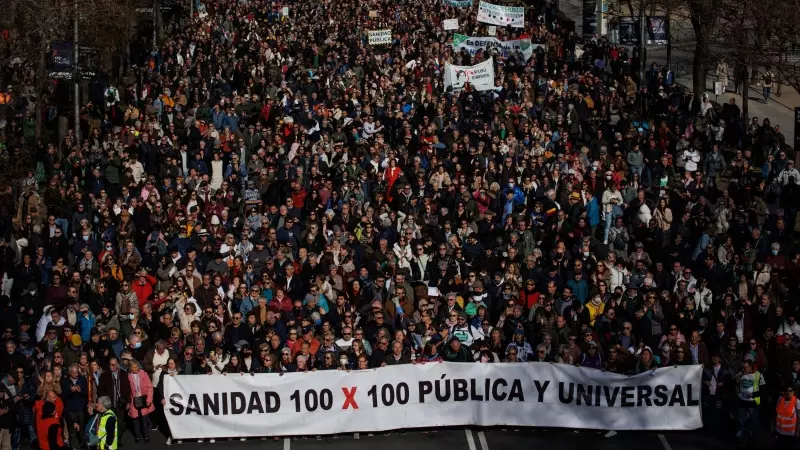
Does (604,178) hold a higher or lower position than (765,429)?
higher

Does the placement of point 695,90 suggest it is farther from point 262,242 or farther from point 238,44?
point 262,242

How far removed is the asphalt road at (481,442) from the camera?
20.6m

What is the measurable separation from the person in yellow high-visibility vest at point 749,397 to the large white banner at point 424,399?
61cm

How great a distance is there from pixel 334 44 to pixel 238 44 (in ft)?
9.58

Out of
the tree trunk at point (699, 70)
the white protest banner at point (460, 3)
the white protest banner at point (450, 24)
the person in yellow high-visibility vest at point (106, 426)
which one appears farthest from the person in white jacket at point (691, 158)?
the white protest banner at point (460, 3)

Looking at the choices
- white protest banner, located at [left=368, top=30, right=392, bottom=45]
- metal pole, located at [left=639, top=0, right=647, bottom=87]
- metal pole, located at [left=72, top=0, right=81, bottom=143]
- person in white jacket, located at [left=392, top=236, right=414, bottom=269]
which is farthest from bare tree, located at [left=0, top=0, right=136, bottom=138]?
metal pole, located at [left=639, top=0, right=647, bottom=87]

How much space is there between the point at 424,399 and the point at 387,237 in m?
6.17

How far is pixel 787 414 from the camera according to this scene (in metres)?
20.2

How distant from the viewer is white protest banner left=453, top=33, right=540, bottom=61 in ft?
134

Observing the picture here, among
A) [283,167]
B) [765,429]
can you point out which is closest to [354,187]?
[283,167]

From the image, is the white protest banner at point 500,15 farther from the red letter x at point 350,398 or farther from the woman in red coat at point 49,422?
the woman in red coat at point 49,422

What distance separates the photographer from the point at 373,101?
115ft

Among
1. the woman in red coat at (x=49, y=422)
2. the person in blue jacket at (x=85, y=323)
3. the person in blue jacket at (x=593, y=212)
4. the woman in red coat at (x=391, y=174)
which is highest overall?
the woman in red coat at (x=391, y=174)

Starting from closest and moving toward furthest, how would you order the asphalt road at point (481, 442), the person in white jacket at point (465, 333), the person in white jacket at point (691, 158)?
the asphalt road at point (481, 442) → the person in white jacket at point (465, 333) → the person in white jacket at point (691, 158)
